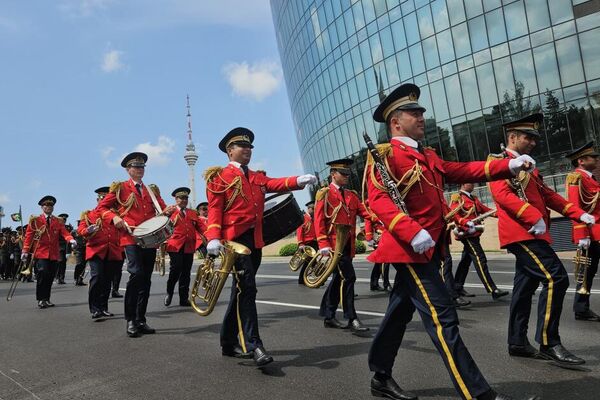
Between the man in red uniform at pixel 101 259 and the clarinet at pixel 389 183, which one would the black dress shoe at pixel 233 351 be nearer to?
the clarinet at pixel 389 183

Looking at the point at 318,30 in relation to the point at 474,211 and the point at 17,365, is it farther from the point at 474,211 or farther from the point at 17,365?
the point at 17,365

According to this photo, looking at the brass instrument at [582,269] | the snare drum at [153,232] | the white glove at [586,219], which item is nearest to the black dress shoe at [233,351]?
the snare drum at [153,232]

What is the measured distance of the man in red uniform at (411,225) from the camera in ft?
11.2

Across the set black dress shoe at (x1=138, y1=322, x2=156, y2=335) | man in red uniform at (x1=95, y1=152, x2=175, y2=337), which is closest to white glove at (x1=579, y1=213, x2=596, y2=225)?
man in red uniform at (x1=95, y1=152, x2=175, y2=337)

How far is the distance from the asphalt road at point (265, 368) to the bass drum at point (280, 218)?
47.0 inches

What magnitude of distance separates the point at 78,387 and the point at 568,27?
3022 cm

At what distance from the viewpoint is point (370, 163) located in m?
3.88

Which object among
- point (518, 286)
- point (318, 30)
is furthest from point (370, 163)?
point (318, 30)

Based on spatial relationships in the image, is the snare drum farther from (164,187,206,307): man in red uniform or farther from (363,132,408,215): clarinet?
(363,132,408,215): clarinet

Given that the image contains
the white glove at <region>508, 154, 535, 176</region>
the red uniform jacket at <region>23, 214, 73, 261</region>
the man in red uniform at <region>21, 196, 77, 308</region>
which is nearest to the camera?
the white glove at <region>508, 154, 535, 176</region>

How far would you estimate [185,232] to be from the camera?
9.98 m

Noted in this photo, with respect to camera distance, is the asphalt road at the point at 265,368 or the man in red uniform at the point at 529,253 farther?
the man in red uniform at the point at 529,253

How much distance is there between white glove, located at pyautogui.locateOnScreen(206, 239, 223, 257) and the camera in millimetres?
4789

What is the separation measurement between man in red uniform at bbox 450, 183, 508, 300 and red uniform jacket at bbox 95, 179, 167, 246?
4619 mm
